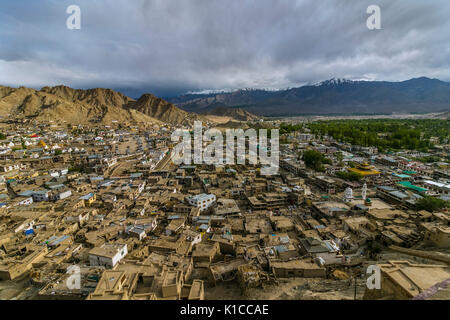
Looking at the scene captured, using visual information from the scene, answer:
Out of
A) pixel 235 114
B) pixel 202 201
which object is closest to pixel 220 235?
pixel 202 201

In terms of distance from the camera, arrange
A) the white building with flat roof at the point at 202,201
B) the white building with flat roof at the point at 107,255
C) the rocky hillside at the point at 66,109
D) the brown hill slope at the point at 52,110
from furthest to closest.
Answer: the rocky hillside at the point at 66,109 < the brown hill slope at the point at 52,110 < the white building with flat roof at the point at 202,201 < the white building with flat roof at the point at 107,255

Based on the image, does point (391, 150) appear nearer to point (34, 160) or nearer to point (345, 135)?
point (345, 135)

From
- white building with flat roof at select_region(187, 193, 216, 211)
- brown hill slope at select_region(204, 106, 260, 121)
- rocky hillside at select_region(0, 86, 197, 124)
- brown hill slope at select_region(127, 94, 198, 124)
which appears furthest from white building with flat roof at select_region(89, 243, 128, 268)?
brown hill slope at select_region(204, 106, 260, 121)

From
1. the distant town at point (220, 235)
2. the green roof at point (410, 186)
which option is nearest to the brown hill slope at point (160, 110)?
the distant town at point (220, 235)

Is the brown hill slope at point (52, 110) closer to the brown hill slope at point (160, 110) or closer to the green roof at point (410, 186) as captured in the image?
the brown hill slope at point (160, 110)

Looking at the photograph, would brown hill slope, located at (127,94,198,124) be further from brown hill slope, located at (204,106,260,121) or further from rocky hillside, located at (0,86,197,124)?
brown hill slope, located at (204,106,260,121)

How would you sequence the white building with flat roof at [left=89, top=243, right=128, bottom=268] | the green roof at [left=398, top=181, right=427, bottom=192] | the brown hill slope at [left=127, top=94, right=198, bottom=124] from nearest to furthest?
the white building with flat roof at [left=89, top=243, right=128, bottom=268]
the green roof at [left=398, top=181, right=427, bottom=192]
the brown hill slope at [left=127, top=94, right=198, bottom=124]

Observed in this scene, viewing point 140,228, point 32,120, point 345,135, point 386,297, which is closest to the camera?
point 386,297

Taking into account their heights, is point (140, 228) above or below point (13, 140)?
below

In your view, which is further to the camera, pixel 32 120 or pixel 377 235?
pixel 32 120

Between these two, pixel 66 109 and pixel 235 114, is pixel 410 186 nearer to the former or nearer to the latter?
pixel 66 109

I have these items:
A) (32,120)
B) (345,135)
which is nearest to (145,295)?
(345,135)
